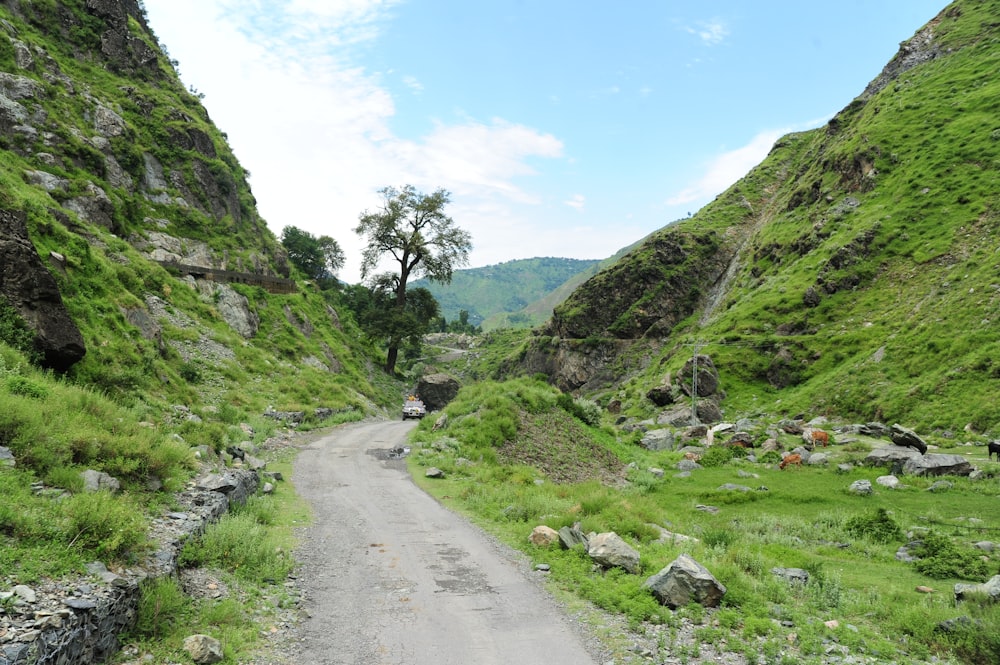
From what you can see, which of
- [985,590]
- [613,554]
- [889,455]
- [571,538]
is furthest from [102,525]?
[889,455]

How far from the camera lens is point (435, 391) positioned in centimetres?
5325

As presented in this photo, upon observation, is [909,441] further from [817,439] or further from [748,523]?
[748,523]

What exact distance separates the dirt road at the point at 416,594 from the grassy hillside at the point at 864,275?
33427mm

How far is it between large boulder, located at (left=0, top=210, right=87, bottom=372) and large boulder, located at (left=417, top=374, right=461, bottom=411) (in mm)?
38325

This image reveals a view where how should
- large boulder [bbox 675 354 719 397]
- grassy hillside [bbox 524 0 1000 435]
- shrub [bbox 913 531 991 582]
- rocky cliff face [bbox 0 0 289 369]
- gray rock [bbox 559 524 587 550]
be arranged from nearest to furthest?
shrub [bbox 913 531 991 582] → gray rock [bbox 559 524 587 550] → rocky cliff face [bbox 0 0 289 369] → grassy hillside [bbox 524 0 1000 435] → large boulder [bbox 675 354 719 397]

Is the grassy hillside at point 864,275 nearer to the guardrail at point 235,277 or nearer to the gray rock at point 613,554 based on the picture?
the gray rock at point 613,554

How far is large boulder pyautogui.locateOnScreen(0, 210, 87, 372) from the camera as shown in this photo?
14.2 metres

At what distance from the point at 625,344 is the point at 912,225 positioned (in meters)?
51.4

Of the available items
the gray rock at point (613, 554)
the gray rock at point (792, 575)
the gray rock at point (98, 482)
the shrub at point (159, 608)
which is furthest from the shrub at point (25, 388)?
the gray rock at point (792, 575)

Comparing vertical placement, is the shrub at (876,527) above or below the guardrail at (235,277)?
below

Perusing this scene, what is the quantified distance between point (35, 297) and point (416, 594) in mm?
14205

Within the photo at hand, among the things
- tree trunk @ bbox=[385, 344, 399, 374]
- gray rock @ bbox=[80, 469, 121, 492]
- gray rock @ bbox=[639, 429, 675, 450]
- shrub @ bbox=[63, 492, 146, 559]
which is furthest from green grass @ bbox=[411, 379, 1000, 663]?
tree trunk @ bbox=[385, 344, 399, 374]

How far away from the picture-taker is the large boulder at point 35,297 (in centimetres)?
1420

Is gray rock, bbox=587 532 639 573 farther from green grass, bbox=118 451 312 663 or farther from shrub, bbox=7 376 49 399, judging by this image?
shrub, bbox=7 376 49 399
